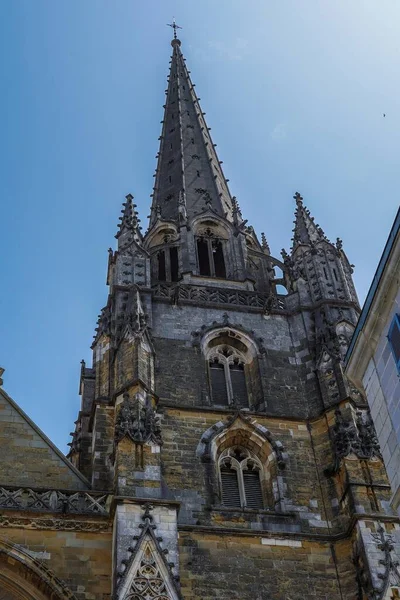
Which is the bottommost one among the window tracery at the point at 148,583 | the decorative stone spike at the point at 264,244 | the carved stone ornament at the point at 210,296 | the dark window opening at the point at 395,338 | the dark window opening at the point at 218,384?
the window tracery at the point at 148,583

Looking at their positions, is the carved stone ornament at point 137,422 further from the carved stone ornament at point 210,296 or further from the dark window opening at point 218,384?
the carved stone ornament at point 210,296

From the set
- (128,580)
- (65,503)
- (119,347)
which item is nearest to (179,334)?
(119,347)

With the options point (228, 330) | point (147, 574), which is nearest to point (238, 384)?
point (228, 330)

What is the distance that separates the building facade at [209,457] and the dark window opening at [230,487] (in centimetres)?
3

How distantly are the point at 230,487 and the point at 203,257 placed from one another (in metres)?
9.56

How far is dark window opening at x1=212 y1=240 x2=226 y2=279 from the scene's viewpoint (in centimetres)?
2594

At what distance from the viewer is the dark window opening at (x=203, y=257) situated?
1019 inches

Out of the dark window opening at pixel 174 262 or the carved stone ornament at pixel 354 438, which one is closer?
the carved stone ornament at pixel 354 438

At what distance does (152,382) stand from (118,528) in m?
4.37

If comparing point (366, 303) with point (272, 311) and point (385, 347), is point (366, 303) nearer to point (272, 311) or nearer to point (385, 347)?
point (385, 347)

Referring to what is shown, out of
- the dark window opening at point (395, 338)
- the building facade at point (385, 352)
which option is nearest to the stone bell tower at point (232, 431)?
the building facade at point (385, 352)

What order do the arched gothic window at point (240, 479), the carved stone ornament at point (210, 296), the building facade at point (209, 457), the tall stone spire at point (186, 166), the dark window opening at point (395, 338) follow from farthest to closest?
the tall stone spire at point (186, 166)
the carved stone ornament at point (210, 296)
the arched gothic window at point (240, 479)
the building facade at point (209, 457)
the dark window opening at point (395, 338)

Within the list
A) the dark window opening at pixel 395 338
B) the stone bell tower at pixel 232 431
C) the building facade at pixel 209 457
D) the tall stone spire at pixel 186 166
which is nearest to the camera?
the dark window opening at pixel 395 338

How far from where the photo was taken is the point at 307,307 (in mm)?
22688
